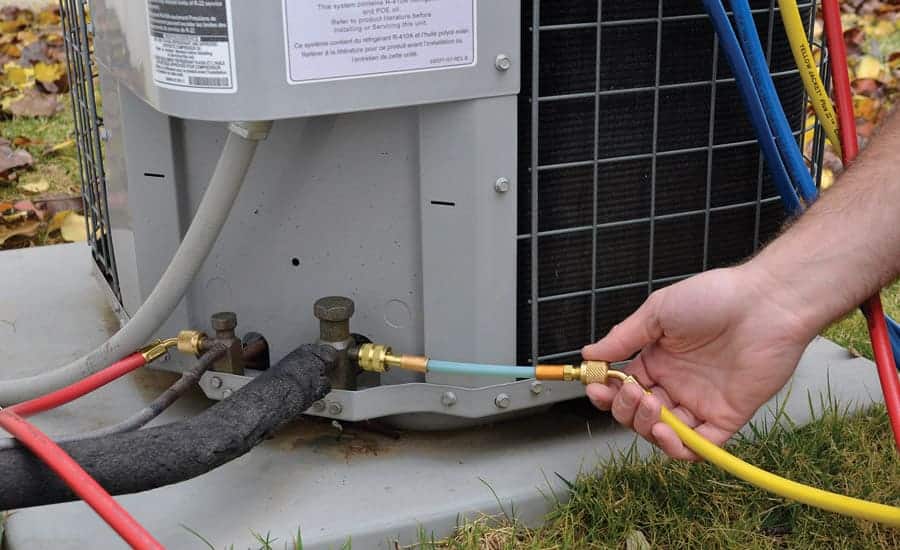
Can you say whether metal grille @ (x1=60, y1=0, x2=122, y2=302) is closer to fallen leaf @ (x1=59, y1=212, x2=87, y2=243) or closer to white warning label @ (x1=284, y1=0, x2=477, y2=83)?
white warning label @ (x1=284, y1=0, x2=477, y2=83)

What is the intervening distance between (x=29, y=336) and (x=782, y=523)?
46.0 inches

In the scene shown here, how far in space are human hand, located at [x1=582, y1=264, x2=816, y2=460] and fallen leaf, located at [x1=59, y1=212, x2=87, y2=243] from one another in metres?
1.62

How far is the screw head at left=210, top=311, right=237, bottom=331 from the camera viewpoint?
4.47 feet

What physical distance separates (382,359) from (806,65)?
62 cm

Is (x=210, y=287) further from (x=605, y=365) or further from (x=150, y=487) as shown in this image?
(x=605, y=365)

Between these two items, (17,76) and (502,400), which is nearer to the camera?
(502,400)

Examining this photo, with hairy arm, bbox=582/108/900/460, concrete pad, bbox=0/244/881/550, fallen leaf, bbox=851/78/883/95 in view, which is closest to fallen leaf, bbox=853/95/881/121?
fallen leaf, bbox=851/78/883/95

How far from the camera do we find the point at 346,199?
1.33 m

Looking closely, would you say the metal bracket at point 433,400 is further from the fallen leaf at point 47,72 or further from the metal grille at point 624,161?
the fallen leaf at point 47,72

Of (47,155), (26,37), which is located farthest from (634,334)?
(26,37)

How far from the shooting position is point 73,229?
2.53 metres

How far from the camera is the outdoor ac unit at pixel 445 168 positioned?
1.17 meters

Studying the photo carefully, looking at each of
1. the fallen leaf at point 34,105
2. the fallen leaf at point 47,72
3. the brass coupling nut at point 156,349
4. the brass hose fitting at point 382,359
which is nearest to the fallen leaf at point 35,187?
the fallen leaf at point 34,105

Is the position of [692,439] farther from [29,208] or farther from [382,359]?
[29,208]
